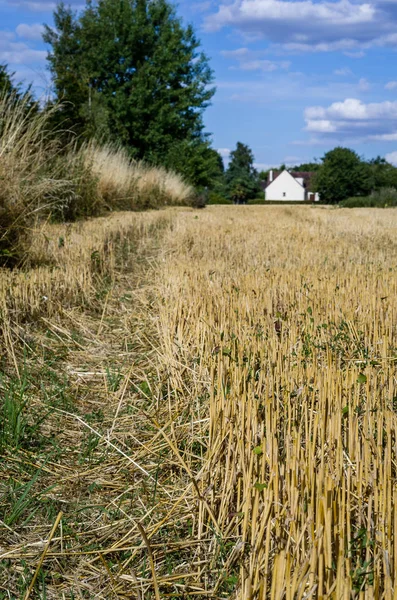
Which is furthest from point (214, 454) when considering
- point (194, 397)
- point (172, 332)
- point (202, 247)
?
point (202, 247)

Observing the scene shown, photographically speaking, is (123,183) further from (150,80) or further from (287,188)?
(287,188)

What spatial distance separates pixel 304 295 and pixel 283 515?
2.64m

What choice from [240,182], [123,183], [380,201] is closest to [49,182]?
[123,183]

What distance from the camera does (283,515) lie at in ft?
5.66

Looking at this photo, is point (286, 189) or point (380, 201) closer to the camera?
point (380, 201)

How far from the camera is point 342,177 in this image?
58781 millimetres

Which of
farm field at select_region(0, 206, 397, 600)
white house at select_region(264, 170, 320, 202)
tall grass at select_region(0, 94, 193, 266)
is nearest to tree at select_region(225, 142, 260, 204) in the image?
white house at select_region(264, 170, 320, 202)

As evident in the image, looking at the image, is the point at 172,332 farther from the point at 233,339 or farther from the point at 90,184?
the point at 90,184

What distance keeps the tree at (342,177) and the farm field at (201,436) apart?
184ft

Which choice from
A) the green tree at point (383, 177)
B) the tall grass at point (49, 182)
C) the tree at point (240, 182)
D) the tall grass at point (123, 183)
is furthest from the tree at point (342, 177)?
the tall grass at point (123, 183)

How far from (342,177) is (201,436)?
59267 mm

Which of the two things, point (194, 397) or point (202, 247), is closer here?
point (194, 397)

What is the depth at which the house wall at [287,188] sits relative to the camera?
98.6 metres

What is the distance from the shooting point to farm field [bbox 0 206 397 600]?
5.51 ft
